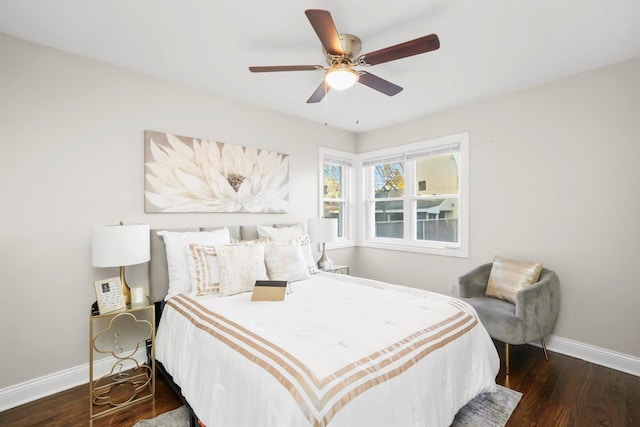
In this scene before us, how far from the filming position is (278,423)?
115 centimetres

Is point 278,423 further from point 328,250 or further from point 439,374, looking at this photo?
point 328,250

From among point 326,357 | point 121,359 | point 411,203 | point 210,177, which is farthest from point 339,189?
point 326,357

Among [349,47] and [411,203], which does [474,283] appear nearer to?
[411,203]

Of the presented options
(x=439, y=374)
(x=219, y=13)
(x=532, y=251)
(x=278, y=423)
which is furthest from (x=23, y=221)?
(x=532, y=251)

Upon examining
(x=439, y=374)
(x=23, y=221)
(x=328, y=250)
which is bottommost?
(x=439, y=374)

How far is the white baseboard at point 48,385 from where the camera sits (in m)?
2.08

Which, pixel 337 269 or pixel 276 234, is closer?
pixel 276 234

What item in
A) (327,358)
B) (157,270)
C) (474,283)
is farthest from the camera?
(474,283)

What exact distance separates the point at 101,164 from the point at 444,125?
3.60m

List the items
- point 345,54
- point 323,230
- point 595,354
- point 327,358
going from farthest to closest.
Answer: point 323,230
point 595,354
point 345,54
point 327,358

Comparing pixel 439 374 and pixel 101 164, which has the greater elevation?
pixel 101 164

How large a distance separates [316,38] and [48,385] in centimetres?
321

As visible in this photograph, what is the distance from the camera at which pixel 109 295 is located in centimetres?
217

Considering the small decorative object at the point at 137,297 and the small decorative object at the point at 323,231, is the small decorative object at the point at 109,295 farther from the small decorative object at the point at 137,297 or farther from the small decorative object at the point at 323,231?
the small decorative object at the point at 323,231
